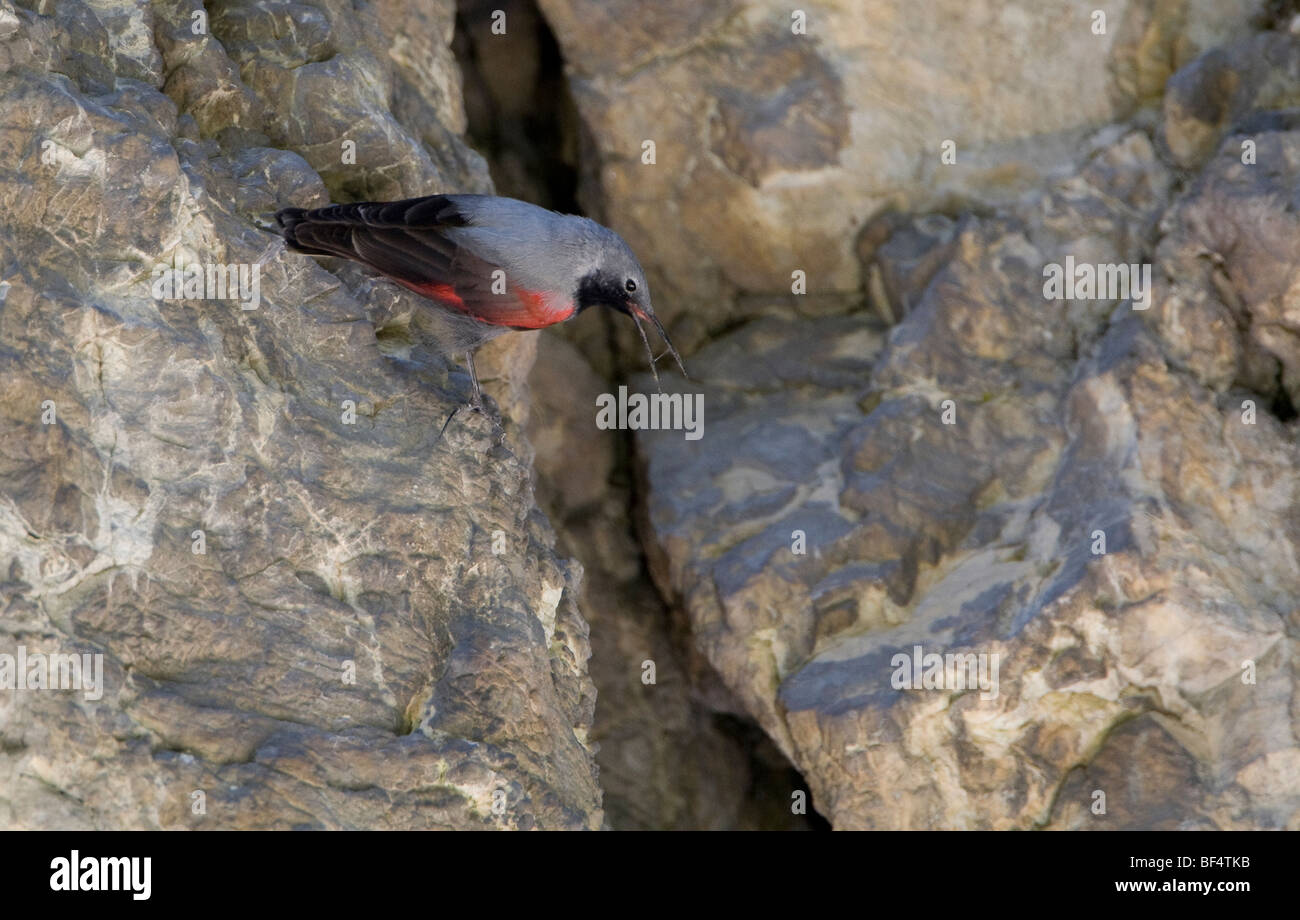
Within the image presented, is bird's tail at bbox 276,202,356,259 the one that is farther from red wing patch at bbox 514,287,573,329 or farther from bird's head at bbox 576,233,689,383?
bird's head at bbox 576,233,689,383

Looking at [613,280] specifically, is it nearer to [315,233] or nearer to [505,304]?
[505,304]

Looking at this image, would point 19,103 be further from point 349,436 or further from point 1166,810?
point 1166,810

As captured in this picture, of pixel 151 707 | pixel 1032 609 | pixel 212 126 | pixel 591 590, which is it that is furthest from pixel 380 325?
pixel 1032 609

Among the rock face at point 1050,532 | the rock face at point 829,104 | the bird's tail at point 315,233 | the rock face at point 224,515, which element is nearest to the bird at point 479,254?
the bird's tail at point 315,233

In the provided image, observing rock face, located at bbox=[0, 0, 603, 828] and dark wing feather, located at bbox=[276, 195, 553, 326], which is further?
dark wing feather, located at bbox=[276, 195, 553, 326]

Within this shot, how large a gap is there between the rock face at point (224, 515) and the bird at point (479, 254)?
0.27 metres

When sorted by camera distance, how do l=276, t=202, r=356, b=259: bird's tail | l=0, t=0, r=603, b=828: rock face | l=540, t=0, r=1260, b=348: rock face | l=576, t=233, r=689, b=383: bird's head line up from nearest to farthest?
1. l=0, t=0, r=603, b=828: rock face
2. l=276, t=202, r=356, b=259: bird's tail
3. l=576, t=233, r=689, b=383: bird's head
4. l=540, t=0, r=1260, b=348: rock face

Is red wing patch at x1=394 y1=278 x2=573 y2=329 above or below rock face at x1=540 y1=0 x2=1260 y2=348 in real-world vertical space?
below

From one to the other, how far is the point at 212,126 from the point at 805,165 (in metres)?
3.59

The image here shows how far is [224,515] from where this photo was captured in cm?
439

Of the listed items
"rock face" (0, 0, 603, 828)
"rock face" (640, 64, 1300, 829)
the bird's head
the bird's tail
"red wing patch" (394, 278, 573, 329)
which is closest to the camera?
"rock face" (0, 0, 603, 828)

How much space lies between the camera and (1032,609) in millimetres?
5750

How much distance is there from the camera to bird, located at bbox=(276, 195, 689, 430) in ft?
15.6

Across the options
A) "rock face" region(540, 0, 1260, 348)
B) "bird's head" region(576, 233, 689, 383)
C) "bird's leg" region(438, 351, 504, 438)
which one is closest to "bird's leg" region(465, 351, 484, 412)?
"bird's leg" region(438, 351, 504, 438)
